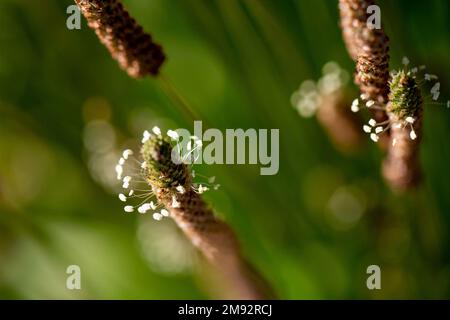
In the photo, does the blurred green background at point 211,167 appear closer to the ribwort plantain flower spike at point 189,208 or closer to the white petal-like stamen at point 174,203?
the ribwort plantain flower spike at point 189,208

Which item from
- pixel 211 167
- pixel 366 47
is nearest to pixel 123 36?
pixel 366 47

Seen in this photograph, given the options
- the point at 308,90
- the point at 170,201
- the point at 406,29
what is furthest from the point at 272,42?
the point at 170,201

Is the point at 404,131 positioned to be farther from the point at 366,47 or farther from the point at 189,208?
the point at 189,208

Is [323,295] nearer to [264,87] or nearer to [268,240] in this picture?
[268,240]

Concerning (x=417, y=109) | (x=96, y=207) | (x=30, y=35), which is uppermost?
(x=30, y=35)

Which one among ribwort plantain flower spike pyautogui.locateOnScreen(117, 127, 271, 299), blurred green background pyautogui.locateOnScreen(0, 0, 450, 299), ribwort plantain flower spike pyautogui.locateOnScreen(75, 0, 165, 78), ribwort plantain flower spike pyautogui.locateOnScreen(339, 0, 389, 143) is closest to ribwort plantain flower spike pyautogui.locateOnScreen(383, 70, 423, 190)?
ribwort plantain flower spike pyautogui.locateOnScreen(339, 0, 389, 143)

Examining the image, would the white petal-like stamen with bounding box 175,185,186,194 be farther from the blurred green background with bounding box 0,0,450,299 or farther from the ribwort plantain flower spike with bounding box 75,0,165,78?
the blurred green background with bounding box 0,0,450,299

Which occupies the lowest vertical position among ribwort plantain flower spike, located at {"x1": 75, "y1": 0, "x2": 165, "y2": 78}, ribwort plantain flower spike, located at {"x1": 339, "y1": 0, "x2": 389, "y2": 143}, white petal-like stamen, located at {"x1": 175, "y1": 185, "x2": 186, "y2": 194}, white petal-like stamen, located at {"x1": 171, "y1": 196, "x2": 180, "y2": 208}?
white petal-like stamen, located at {"x1": 171, "y1": 196, "x2": 180, "y2": 208}

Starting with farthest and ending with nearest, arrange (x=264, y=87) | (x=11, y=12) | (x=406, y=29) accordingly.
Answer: (x=11, y=12)
(x=264, y=87)
(x=406, y=29)
